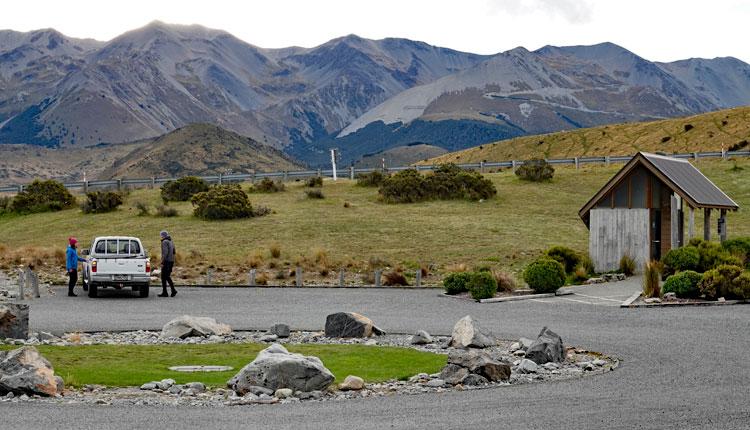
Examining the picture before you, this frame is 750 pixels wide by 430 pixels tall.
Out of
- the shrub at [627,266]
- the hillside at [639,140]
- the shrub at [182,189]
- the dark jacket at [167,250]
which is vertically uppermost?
the hillside at [639,140]

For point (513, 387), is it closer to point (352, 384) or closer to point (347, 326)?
point (352, 384)

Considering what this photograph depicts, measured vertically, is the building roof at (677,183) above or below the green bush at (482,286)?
above

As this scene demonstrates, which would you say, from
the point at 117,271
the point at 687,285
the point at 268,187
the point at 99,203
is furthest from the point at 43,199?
the point at 687,285

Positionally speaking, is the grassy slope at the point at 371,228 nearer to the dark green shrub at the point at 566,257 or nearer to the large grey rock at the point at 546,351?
the dark green shrub at the point at 566,257

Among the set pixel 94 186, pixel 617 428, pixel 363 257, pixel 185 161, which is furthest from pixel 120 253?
pixel 185 161

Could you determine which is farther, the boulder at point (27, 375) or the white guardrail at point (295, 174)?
the white guardrail at point (295, 174)

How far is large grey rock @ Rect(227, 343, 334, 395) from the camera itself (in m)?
14.9

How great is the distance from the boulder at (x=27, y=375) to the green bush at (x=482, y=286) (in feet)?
54.1

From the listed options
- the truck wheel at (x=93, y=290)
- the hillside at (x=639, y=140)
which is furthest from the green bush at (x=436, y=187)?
the hillside at (x=639, y=140)

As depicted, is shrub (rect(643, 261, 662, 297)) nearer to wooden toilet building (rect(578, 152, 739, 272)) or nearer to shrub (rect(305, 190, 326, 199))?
wooden toilet building (rect(578, 152, 739, 272))

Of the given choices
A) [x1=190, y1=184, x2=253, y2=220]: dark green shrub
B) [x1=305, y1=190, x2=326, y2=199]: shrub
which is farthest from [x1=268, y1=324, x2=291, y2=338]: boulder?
[x1=305, y1=190, x2=326, y2=199]: shrub

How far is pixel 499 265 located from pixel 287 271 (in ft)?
29.3

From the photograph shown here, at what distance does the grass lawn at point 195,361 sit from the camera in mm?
16062

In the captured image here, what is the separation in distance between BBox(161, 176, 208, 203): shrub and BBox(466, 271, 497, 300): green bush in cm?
4146
